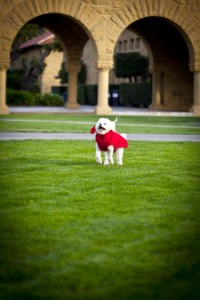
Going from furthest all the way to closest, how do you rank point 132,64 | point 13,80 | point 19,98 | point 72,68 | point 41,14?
1. point 13,80
2. point 132,64
3. point 19,98
4. point 72,68
5. point 41,14

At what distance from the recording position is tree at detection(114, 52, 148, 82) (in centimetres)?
4750

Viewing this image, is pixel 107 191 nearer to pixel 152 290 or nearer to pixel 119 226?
pixel 119 226

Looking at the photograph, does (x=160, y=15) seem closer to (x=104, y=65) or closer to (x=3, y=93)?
(x=104, y=65)

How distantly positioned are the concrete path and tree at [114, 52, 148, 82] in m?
29.0

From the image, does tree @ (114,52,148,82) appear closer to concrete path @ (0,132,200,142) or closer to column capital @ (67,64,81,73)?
column capital @ (67,64,81,73)

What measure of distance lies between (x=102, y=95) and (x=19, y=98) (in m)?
13.1

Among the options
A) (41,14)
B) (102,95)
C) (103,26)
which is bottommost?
(102,95)

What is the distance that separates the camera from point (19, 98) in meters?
44.2

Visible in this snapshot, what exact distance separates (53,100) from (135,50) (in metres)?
8.85

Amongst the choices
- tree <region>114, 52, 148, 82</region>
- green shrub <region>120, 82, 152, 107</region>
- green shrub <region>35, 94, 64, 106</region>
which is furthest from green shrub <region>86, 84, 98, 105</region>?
green shrub <region>35, 94, 64, 106</region>

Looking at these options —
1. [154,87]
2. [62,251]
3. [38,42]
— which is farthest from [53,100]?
[62,251]

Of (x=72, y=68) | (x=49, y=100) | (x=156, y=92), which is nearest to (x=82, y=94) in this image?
(x=49, y=100)

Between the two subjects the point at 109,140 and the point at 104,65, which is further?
the point at 104,65

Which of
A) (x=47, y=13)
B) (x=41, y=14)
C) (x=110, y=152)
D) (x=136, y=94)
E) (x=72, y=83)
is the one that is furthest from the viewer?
(x=136, y=94)
